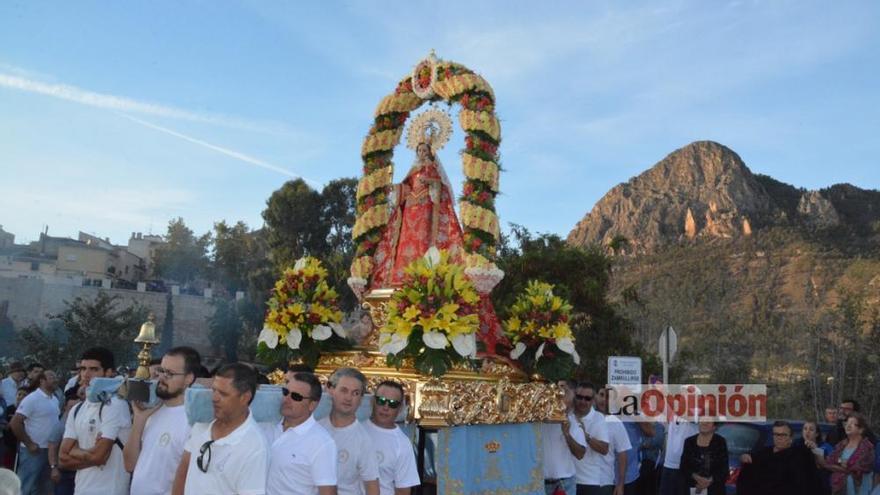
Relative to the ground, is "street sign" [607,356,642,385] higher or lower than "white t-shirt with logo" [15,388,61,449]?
higher

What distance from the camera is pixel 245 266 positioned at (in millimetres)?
45281

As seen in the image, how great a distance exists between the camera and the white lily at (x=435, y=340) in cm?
635

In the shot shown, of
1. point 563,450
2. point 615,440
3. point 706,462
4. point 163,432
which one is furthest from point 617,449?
point 163,432

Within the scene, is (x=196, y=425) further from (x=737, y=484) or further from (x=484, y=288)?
(x=737, y=484)

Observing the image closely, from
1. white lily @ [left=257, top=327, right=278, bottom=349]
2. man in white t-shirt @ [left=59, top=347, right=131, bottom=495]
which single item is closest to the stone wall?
white lily @ [left=257, top=327, right=278, bottom=349]

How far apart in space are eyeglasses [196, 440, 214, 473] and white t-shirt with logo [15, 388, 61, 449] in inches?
212

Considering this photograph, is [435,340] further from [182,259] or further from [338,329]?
[182,259]

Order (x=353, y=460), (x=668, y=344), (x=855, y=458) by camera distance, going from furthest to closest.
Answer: (x=668, y=344) → (x=855, y=458) → (x=353, y=460)

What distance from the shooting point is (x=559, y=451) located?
776cm

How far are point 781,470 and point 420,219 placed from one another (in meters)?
4.75

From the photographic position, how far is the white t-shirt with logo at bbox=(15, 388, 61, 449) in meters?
8.20

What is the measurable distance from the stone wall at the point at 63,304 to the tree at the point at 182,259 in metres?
7.95

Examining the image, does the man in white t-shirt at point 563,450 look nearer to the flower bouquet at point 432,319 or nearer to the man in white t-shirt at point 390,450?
the flower bouquet at point 432,319

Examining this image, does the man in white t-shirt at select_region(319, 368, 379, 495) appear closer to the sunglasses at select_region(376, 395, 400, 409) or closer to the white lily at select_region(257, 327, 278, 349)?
the sunglasses at select_region(376, 395, 400, 409)
